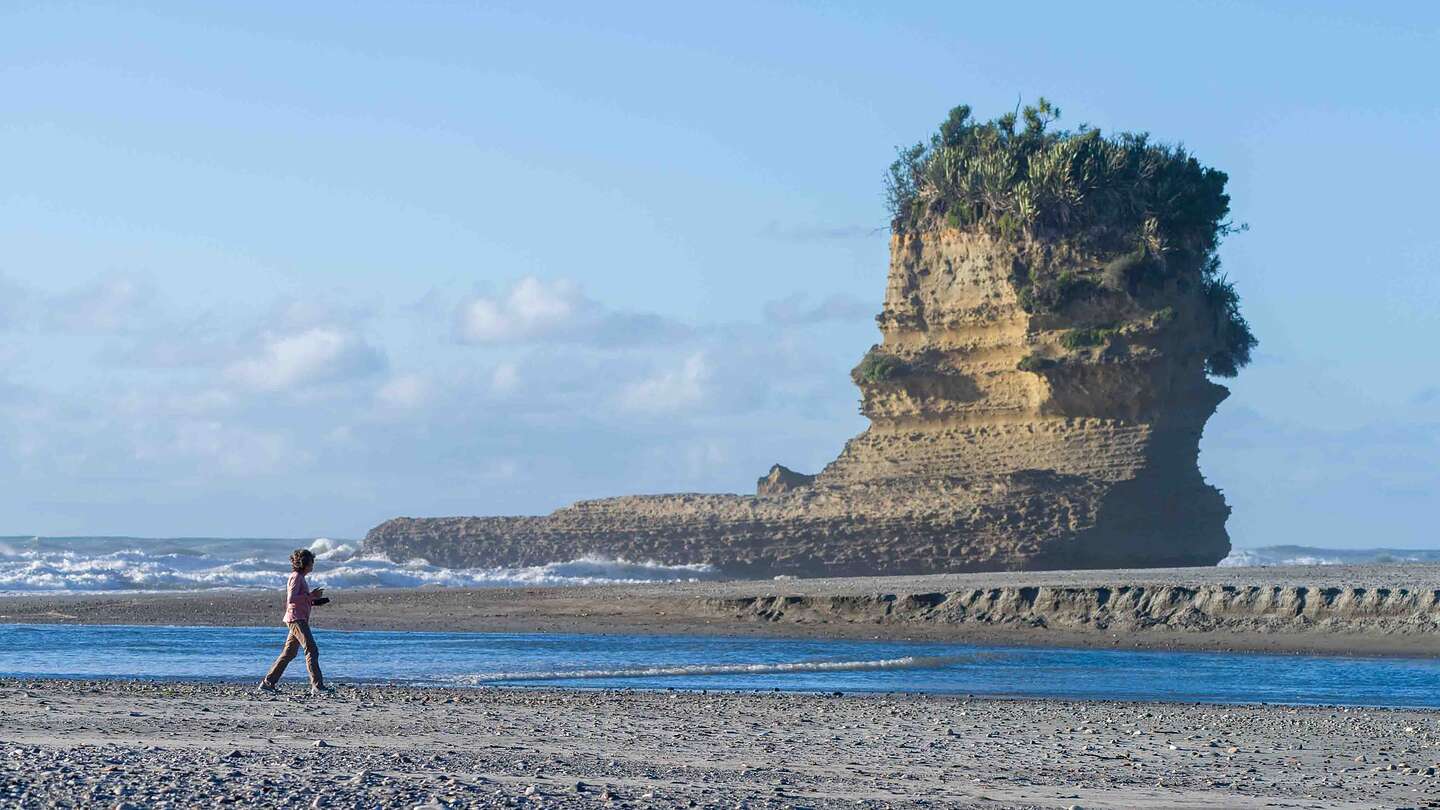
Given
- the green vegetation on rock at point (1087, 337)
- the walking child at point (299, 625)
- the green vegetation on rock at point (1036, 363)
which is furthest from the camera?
the green vegetation on rock at point (1036, 363)

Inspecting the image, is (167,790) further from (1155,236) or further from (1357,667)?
(1155,236)

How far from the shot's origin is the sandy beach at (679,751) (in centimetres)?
932

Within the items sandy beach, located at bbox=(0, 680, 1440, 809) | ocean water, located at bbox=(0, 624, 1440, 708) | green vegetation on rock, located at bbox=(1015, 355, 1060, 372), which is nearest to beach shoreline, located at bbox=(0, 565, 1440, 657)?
ocean water, located at bbox=(0, 624, 1440, 708)

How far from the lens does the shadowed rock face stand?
149 ft

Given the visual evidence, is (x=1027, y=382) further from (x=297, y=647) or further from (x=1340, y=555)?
(x=1340, y=555)

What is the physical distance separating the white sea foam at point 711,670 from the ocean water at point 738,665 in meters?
0.03

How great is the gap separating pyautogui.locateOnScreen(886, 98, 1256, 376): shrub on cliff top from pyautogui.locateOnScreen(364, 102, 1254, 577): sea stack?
6cm

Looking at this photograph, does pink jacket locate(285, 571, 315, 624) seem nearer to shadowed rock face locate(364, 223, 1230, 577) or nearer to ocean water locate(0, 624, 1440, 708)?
ocean water locate(0, 624, 1440, 708)

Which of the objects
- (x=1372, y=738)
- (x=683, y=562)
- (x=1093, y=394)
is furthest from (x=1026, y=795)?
(x=683, y=562)

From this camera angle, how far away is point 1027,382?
47.1 metres

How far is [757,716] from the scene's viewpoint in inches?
566

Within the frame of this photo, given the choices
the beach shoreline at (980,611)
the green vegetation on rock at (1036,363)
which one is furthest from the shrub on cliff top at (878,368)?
the beach shoreline at (980,611)

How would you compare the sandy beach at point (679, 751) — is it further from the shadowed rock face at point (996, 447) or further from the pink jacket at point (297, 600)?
the shadowed rock face at point (996, 447)

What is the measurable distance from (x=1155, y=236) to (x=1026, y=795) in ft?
125
